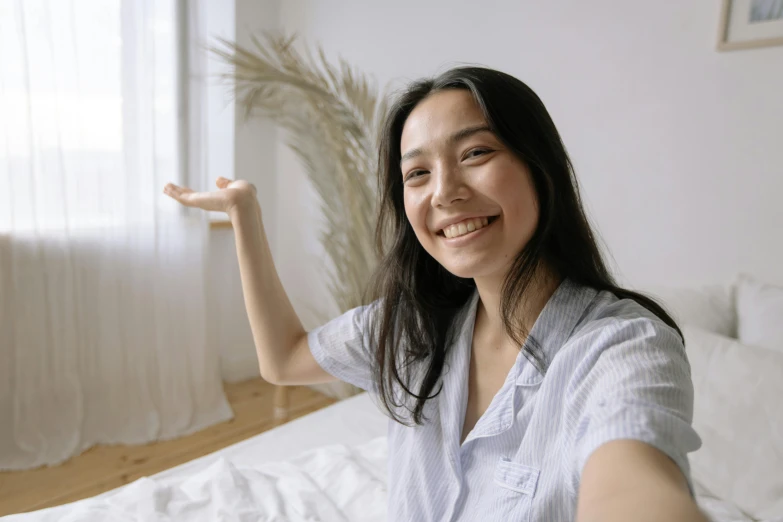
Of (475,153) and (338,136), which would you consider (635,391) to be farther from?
(338,136)

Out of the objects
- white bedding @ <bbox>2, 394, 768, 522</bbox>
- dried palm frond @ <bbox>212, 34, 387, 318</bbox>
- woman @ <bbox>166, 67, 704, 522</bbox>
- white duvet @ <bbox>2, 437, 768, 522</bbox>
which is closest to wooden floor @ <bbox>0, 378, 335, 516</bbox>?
dried palm frond @ <bbox>212, 34, 387, 318</bbox>

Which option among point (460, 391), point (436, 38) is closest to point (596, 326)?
point (460, 391)

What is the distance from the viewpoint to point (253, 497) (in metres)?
1.20

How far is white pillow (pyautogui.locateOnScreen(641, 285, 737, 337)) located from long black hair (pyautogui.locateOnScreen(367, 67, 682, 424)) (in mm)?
763

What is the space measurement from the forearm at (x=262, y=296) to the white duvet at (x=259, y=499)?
0.25 meters

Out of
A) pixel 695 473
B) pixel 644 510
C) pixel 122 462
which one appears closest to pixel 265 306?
pixel 644 510

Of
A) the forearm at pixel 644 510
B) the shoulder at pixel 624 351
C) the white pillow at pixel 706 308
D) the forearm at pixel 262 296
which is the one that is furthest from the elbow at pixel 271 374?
the white pillow at pixel 706 308

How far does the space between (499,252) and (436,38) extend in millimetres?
1801

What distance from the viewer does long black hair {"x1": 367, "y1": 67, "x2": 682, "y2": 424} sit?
2.75ft

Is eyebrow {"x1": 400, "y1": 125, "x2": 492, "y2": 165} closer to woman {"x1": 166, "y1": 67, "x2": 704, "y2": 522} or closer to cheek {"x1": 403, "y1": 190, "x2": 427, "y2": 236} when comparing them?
woman {"x1": 166, "y1": 67, "x2": 704, "y2": 522}

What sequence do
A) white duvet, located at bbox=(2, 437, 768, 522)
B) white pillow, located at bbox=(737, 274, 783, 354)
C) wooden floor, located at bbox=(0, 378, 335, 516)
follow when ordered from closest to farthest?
white duvet, located at bbox=(2, 437, 768, 522), white pillow, located at bbox=(737, 274, 783, 354), wooden floor, located at bbox=(0, 378, 335, 516)

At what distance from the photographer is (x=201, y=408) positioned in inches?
109

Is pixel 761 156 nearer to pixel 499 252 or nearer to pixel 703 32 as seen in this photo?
pixel 703 32

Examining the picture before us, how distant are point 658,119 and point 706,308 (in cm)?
61
